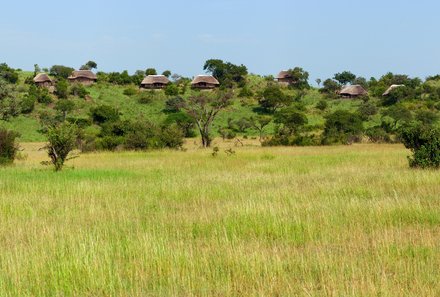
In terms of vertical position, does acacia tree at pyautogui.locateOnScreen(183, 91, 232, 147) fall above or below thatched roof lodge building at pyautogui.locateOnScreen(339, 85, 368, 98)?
below

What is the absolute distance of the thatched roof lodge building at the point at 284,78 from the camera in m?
90.9

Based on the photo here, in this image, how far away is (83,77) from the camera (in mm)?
80062

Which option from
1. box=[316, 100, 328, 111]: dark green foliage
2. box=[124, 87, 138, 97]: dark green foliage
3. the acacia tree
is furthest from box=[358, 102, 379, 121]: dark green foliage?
box=[124, 87, 138, 97]: dark green foliage

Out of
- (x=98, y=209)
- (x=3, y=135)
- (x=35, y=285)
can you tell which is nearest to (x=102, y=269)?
(x=35, y=285)

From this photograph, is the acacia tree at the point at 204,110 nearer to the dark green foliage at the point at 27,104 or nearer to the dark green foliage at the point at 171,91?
the dark green foliage at the point at 171,91

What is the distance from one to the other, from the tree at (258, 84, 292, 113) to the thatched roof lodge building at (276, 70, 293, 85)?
2332 centimetres

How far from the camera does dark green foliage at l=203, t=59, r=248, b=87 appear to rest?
84.2 metres

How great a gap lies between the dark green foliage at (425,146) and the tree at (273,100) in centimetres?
4666

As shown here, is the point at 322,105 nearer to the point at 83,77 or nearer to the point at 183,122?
the point at 183,122

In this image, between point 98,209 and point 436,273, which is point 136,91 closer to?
point 98,209

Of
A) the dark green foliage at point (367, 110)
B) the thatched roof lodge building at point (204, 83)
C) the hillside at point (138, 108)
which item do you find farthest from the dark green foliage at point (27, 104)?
the dark green foliage at point (367, 110)

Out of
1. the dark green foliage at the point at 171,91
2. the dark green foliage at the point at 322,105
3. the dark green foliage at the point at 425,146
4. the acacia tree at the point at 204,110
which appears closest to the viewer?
the dark green foliage at the point at 425,146

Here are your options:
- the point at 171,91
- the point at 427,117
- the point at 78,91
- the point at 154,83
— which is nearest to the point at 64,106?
the point at 78,91

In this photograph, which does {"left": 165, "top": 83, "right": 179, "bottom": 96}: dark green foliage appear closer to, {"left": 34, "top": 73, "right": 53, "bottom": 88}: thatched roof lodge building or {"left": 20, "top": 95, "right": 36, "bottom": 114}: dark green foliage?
{"left": 34, "top": 73, "right": 53, "bottom": 88}: thatched roof lodge building
